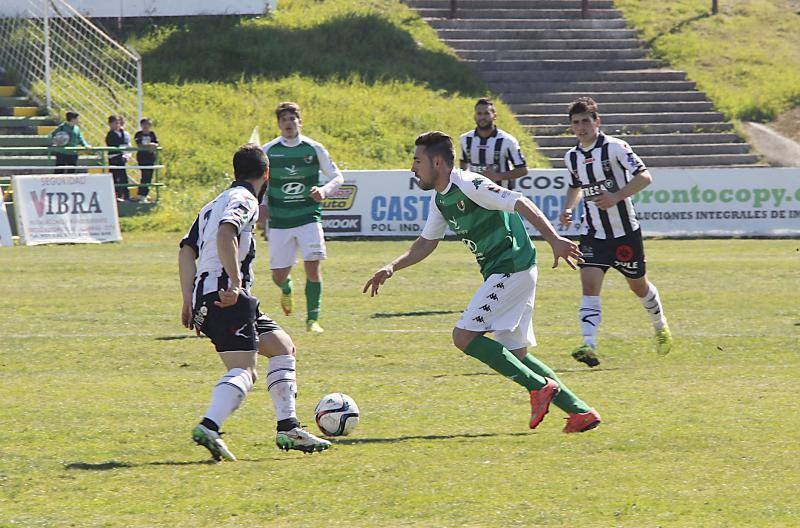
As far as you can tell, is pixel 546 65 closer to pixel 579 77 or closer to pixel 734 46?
pixel 579 77

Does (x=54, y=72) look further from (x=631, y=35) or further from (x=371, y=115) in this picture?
(x=631, y=35)

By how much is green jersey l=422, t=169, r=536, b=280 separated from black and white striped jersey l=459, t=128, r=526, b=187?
7205mm

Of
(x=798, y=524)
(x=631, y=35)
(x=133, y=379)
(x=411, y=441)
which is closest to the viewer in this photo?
(x=798, y=524)

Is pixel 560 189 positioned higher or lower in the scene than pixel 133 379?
lower

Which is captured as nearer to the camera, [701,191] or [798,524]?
[798,524]

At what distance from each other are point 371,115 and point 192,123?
15.1ft

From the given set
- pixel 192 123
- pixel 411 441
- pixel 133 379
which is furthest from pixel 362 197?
pixel 411 441

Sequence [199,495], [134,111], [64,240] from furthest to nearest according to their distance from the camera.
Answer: [134,111] → [64,240] → [199,495]

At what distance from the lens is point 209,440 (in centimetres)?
695

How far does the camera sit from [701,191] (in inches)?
970

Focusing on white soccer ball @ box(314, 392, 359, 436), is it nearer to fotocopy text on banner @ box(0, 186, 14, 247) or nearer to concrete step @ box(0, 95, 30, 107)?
fotocopy text on banner @ box(0, 186, 14, 247)

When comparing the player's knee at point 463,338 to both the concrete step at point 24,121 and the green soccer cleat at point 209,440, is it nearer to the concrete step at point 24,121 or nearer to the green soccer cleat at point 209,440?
the green soccer cleat at point 209,440

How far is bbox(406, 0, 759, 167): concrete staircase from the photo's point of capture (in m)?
34.5

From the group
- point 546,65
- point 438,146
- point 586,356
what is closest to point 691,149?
point 546,65
